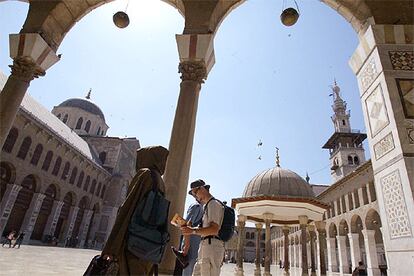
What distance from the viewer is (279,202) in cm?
1062

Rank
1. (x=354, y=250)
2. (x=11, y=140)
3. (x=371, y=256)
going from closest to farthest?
1. (x=11, y=140)
2. (x=371, y=256)
3. (x=354, y=250)

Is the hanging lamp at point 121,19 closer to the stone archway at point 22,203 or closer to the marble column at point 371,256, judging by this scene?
the stone archway at point 22,203

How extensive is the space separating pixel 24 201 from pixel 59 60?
71.6 feet

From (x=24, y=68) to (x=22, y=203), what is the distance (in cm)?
2184

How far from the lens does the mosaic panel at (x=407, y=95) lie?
3512 millimetres

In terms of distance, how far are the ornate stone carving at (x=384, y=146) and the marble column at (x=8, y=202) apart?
24167 millimetres

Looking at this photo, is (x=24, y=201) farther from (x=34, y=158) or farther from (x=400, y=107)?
(x=400, y=107)

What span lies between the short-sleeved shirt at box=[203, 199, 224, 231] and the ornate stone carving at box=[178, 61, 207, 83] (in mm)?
2390

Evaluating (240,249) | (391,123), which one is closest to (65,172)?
(240,249)

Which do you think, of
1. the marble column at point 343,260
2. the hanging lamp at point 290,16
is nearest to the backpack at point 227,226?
the hanging lamp at point 290,16

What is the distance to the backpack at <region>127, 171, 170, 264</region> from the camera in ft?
5.99

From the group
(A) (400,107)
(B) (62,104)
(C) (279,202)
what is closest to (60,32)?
(A) (400,107)

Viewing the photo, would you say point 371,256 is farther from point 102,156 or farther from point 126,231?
point 102,156

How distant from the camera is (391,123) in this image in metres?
3.50
